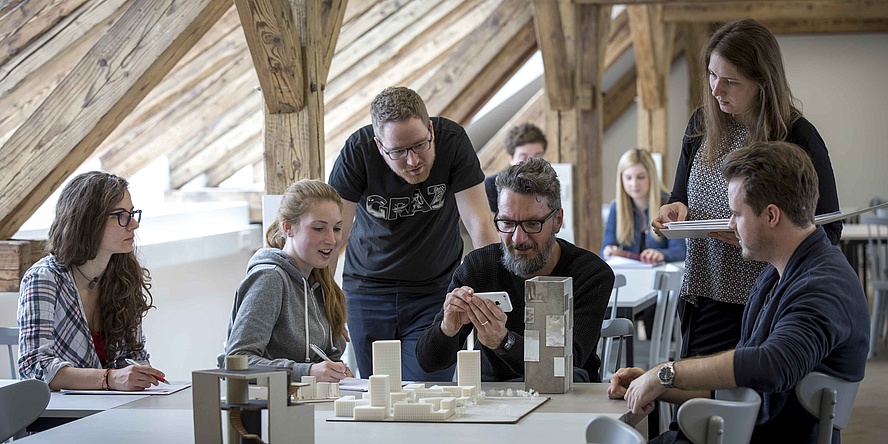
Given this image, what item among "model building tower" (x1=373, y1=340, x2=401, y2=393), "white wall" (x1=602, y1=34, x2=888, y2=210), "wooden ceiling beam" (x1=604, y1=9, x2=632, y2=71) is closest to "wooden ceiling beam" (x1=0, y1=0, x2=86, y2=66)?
"model building tower" (x1=373, y1=340, x2=401, y2=393)

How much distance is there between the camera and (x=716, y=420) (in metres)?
1.71

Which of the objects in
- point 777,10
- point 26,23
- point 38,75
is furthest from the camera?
point 777,10

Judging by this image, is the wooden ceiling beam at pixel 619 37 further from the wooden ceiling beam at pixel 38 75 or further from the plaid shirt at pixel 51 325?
the plaid shirt at pixel 51 325

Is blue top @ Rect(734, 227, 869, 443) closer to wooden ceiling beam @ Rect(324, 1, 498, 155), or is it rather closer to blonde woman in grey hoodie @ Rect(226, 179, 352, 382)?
blonde woman in grey hoodie @ Rect(226, 179, 352, 382)

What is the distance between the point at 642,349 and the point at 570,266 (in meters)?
4.09

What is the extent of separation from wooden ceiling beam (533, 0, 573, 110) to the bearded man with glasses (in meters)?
3.74

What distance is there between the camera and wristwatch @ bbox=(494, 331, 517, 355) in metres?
2.40

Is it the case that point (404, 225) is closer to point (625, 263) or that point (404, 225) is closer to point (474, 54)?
point (625, 263)

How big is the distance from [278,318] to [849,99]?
10.3m

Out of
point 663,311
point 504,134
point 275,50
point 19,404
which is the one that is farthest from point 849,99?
point 19,404

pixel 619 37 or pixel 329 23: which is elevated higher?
pixel 619 37

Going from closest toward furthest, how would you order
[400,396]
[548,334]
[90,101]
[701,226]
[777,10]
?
[400,396] < [548,334] < [701,226] < [90,101] < [777,10]

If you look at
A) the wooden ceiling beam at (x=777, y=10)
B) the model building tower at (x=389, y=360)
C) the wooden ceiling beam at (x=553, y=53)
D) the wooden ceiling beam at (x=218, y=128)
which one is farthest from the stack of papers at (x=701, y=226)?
the wooden ceiling beam at (x=777, y=10)

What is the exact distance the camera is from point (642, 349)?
6.55 meters
